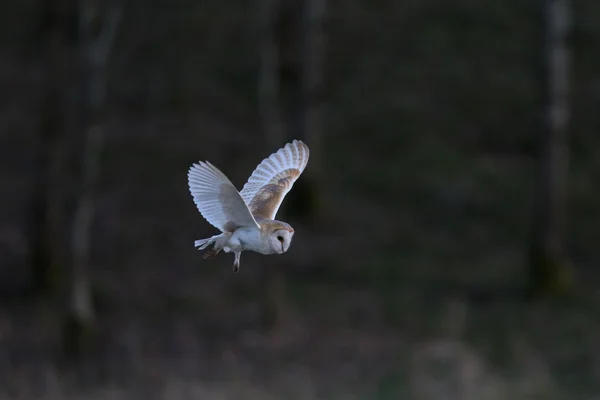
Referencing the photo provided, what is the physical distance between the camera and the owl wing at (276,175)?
4.05 metres

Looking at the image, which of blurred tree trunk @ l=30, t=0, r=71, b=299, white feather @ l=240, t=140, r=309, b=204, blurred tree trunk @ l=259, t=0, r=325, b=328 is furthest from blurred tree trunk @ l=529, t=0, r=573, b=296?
white feather @ l=240, t=140, r=309, b=204

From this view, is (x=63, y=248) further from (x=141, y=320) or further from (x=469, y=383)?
(x=469, y=383)

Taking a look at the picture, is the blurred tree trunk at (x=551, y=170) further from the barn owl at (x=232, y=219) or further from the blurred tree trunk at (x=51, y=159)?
the barn owl at (x=232, y=219)

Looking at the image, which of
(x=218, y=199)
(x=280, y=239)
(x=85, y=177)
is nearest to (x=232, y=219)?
(x=218, y=199)

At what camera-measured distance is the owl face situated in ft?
10.1

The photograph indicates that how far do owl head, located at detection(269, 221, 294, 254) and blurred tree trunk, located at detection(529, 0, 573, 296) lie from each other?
8.89 m

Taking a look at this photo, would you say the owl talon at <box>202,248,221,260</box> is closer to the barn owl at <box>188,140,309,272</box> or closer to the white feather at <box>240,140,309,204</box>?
the barn owl at <box>188,140,309,272</box>

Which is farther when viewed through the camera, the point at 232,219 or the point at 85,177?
the point at 85,177

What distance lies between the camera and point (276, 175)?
14.2 feet

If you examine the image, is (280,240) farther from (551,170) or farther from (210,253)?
(551,170)

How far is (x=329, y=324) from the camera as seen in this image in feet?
35.9

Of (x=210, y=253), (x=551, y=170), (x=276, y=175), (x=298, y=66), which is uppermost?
(x=298, y=66)

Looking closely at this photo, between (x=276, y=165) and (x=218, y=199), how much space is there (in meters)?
0.99

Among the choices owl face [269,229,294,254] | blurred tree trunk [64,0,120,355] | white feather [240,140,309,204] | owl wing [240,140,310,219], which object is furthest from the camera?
blurred tree trunk [64,0,120,355]
